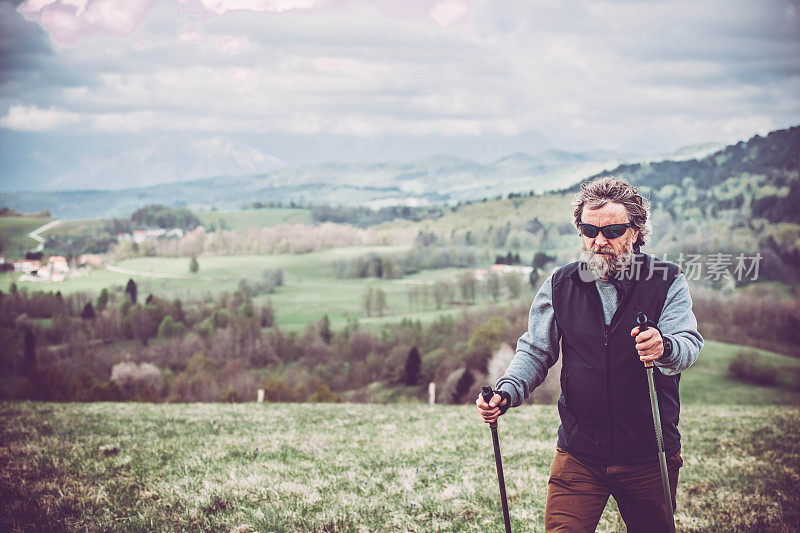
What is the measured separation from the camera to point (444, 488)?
320 inches

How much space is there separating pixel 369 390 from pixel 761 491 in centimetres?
9052

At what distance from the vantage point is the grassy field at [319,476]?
703 centimetres

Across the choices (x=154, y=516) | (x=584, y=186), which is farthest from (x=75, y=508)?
(x=584, y=186)

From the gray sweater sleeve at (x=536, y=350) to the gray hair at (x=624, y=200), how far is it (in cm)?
68

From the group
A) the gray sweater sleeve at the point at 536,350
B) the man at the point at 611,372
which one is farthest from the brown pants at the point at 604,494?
the gray sweater sleeve at the point at 536,350

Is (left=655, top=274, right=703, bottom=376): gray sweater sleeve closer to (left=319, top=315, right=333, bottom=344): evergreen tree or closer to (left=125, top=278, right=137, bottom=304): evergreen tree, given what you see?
(left=319, top=315, right=333, bottom=344): evergreen tree

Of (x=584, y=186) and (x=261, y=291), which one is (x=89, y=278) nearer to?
(x=261, y=291)

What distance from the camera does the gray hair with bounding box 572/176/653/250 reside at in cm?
462

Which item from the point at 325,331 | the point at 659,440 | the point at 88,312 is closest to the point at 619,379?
the point at 659,440

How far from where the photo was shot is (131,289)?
163 meters

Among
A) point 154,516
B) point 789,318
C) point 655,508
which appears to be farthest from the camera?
point 789,318

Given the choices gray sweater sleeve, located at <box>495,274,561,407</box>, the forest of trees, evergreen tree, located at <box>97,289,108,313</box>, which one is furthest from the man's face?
evergreen tree, located at <box>97,289,108,313</box>

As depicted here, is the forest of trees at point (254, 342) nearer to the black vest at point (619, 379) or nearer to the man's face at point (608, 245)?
the black vest at point (619, 379)

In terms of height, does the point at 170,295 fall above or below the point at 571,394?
below
